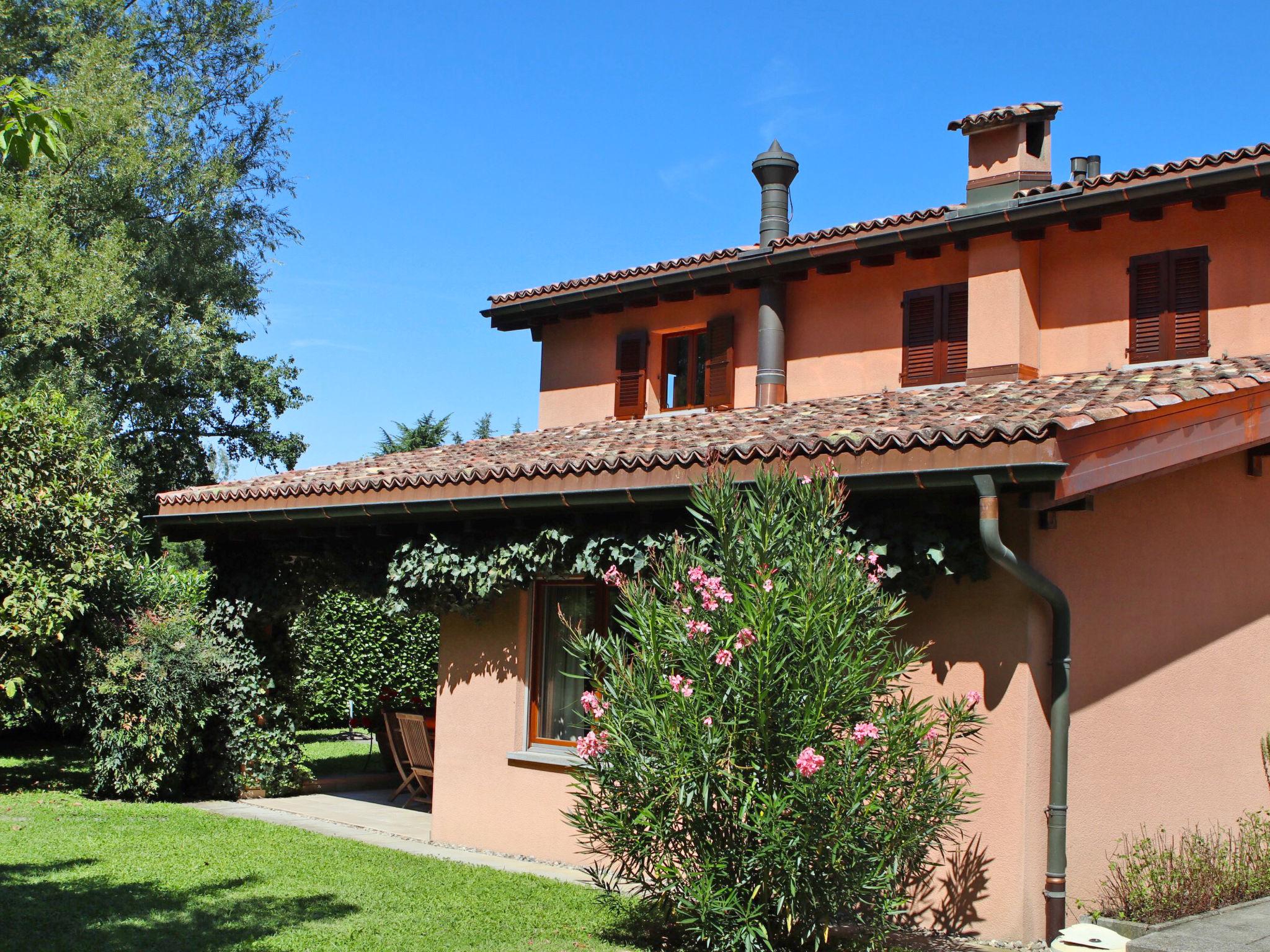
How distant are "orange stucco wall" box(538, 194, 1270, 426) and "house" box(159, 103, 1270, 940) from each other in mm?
29

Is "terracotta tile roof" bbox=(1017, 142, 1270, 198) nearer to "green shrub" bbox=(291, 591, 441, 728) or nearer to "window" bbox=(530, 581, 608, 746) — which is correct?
"window" bbox=(530, 581, 608, 746)

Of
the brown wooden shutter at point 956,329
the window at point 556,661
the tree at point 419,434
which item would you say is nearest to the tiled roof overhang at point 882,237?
the brown wooden shutter at point 956,329

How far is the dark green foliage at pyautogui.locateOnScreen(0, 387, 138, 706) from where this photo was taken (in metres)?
11.9

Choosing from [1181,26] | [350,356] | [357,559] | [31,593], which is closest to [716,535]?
[357,559]

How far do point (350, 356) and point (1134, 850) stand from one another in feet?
66.0

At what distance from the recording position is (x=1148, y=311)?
11.2 m

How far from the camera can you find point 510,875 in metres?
8.68

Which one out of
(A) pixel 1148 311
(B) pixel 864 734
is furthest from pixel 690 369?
(B) pixel 864 734

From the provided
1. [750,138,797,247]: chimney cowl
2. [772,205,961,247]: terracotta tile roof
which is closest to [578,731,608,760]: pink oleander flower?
[772,205,961,247]: terracotta tile roof

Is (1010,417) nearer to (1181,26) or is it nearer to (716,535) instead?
(716,535)

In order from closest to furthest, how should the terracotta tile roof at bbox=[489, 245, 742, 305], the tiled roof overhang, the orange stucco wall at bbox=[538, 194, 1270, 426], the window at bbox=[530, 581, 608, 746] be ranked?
the window at bbox=[530, 581, 608, 746], the tiled roof overhang, the orange stucco wall at bbox=[538, 194, 1270, 426], the terracotta tile roof at bbox=[489, 245, 742, 305]

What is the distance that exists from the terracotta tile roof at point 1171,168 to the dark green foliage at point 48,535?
396 inches

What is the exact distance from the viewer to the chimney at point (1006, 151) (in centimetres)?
1240

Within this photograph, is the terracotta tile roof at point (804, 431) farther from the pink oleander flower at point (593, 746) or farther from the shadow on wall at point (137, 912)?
the shadow on wall at point (137, 912)
